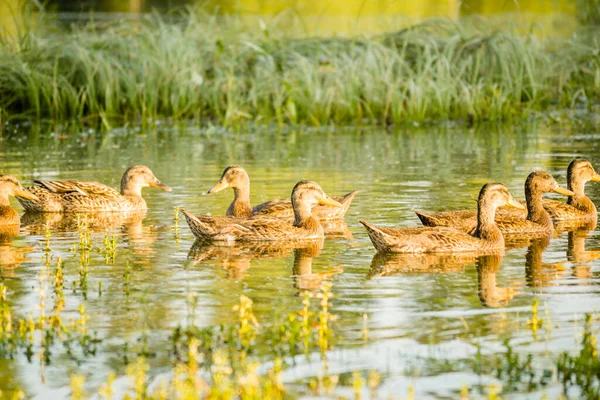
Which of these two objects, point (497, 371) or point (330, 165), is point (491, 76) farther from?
point (497, 371)

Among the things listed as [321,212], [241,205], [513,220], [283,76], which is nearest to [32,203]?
[241,205]

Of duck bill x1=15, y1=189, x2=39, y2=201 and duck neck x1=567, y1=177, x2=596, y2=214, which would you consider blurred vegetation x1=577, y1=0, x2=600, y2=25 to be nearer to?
duck neck x1=567, y1=177, x2=596, y2=214

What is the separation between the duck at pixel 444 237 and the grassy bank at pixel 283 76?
1136 cm

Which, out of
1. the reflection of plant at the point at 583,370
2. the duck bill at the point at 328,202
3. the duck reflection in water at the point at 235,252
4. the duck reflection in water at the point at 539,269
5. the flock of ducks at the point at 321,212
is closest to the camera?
the reflection of plant at the point at 583,370

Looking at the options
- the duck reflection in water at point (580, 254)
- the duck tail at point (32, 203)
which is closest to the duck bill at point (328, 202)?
the duck reflection in water at point (580, 254)

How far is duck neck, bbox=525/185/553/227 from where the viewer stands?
39.6 feet

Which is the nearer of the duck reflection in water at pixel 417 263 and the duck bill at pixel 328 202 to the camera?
the duck reflection in water at pixel 417 263

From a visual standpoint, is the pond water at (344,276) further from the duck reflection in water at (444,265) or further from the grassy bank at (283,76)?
the grassy bank at (283,76)

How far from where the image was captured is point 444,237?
1066cm

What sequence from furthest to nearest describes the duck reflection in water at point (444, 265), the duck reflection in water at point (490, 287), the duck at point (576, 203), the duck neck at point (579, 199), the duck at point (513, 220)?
the duck neck at point (579, 199) → the duck at point (576, 203) → the duck at point (513, 220) → the duck reflection in water at point (444, 265) → the duck reflection in water at point (490, 287)

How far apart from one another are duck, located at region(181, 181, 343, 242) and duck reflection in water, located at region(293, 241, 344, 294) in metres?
0.24

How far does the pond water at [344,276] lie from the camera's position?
6.97 meters

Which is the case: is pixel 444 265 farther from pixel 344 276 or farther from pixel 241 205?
pixel 241 205

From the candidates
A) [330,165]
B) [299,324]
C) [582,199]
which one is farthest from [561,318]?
[330,165]
